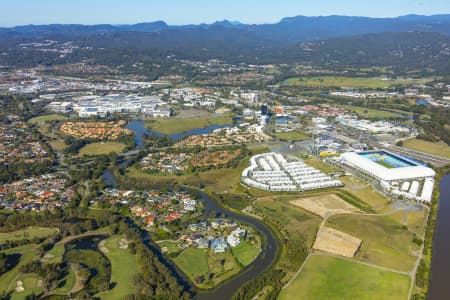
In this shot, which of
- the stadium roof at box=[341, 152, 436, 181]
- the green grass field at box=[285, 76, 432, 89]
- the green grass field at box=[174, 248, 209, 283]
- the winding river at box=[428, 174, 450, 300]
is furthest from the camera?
the green grass field at box=[285, 76, 432, 89]

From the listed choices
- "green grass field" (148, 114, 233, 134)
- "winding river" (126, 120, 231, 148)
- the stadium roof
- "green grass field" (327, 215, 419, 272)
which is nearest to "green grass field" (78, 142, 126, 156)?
"winding river" (126, 120, 231, 148)

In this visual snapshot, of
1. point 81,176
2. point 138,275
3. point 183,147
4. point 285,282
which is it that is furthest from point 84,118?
point 285,282

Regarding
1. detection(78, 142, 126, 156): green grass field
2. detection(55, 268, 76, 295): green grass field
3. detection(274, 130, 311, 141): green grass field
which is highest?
detection(55, 268, 76, 295): green grass field

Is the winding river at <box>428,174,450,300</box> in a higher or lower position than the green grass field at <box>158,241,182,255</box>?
lower

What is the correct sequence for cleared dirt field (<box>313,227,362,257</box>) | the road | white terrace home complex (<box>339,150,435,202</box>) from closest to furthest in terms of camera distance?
cleared dirt field (<box>313,227,362,257</box>) < white terrace home complex (<box>339,150,435,202</box>) < the road

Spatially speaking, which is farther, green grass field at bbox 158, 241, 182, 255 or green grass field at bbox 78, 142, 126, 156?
green grass field at bbox 78, 142, 126, 156

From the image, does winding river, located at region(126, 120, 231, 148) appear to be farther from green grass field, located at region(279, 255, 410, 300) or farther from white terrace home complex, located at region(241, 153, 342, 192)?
green grass field, located at region(279, 255, 410, 300)

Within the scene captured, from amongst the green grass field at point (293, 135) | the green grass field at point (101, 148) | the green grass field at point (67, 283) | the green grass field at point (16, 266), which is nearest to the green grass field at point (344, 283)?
the green grass field at point (67, 283)
